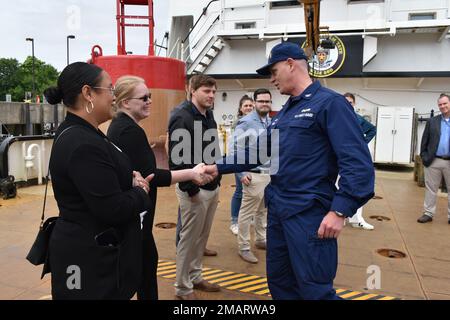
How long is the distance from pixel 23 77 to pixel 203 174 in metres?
67.5

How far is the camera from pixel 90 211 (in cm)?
186

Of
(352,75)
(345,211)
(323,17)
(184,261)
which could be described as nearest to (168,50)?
(323,17)

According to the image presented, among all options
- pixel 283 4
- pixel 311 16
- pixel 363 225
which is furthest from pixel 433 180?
pixel 283 4

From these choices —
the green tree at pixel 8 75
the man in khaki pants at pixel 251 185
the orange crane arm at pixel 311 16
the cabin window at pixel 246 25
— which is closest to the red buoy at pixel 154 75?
the orange crane arm at pixel 311 16

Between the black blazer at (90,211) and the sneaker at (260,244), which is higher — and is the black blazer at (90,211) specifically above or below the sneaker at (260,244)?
above

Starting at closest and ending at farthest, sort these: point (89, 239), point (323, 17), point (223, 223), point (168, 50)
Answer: point (89, 239), point (223, 223), point (323, 17), point (168, 50)

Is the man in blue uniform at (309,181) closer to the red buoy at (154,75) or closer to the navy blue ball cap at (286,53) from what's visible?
the navy blue ball cap at (286,53)

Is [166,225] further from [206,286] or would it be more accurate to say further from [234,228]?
[206,286]

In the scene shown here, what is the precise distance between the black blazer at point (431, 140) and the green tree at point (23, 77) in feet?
198

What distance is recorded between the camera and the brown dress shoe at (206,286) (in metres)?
3.60

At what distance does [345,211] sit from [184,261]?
1691mm
